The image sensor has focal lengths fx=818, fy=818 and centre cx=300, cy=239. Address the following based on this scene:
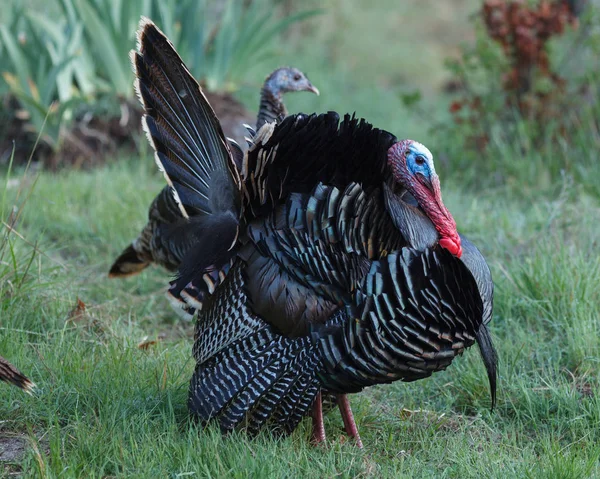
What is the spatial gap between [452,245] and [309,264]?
1.80 ft

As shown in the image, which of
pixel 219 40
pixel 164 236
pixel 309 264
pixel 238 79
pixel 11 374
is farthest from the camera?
pixel 238 79

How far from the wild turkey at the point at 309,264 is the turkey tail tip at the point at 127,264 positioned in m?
1.53

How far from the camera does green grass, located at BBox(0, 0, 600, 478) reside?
3.04m

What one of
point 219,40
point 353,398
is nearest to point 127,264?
point 353,398

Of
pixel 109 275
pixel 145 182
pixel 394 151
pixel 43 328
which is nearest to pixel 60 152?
pixel 145 182

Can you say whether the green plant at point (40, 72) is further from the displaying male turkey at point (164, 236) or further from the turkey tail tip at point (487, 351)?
the turkey tail tip at point (487, 351)

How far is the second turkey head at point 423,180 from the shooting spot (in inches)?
125

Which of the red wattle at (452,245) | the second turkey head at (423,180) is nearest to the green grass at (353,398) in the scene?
the red wattle at (452,245)

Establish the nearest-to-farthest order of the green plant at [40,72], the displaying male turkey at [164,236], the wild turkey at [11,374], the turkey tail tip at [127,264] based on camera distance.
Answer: the wild turkey at [11,374] → the displaying male turkey at [164,236] → the turkey tail tip at [127,264] → the green plant at [40,72]

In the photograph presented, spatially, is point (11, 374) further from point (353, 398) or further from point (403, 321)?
point (353, 398)

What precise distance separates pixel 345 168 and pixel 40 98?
178 inches

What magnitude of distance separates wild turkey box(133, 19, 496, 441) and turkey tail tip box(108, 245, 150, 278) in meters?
1.53

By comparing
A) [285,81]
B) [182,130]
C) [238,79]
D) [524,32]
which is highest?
[524,32]

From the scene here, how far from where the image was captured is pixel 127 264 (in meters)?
4.89
